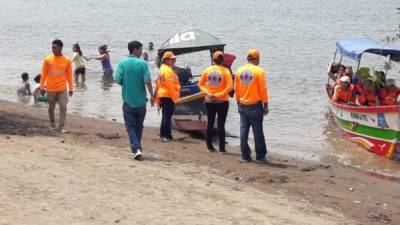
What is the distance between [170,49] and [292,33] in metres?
27.1

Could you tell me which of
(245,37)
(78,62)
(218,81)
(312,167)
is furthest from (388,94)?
(245,37)

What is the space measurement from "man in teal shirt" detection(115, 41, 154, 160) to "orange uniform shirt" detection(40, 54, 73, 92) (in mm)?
2385

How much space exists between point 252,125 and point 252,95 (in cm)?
52

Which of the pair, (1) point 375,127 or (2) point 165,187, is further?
(1) point 375,127

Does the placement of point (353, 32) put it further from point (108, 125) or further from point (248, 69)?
point (248, 69)

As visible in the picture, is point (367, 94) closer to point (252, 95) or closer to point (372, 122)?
point (372, 122)

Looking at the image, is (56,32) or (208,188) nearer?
(208,188)

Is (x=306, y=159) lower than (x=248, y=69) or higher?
lower

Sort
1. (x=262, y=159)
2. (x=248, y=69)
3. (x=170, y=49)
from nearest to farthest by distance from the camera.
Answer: (x=248, y=69) < (x=262, y=159) < (x=170, y=49)

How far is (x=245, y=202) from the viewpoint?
316 inches

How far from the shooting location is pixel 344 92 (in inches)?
636

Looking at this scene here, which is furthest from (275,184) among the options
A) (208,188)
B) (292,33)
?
(292,33)

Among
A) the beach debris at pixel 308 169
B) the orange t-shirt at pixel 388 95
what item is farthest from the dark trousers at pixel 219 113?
the orange t-shirt at pixel 388 95

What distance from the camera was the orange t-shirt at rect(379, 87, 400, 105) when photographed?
48.2ft
